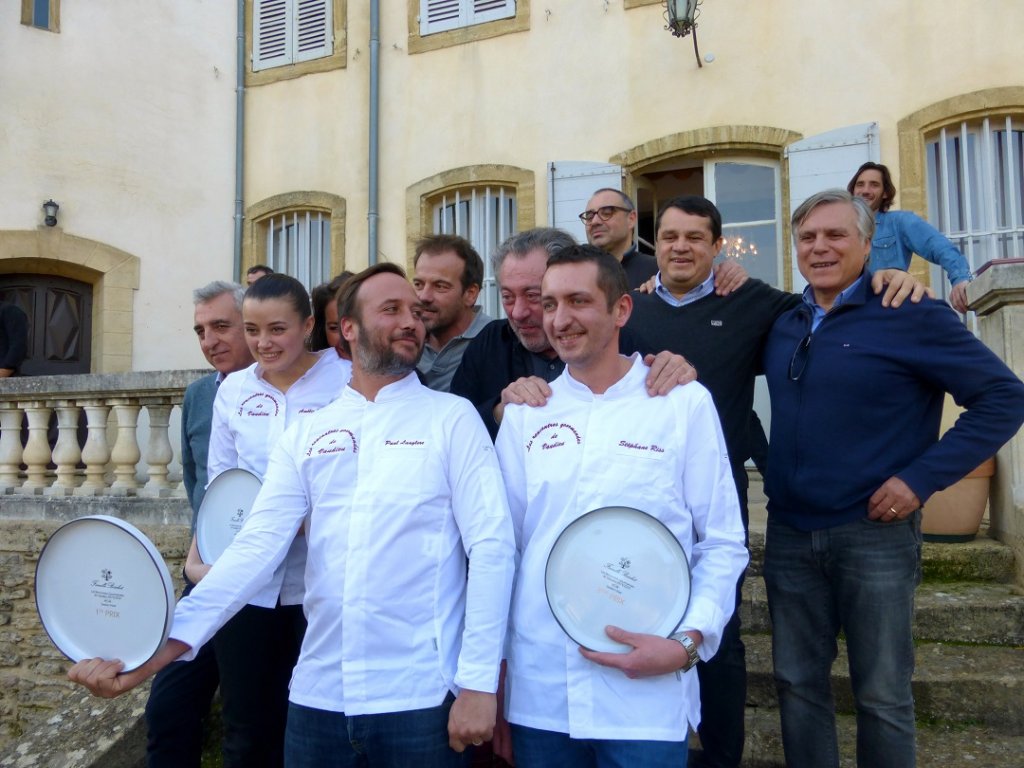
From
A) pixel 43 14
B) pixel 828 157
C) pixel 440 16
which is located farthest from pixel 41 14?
pixel 828 157

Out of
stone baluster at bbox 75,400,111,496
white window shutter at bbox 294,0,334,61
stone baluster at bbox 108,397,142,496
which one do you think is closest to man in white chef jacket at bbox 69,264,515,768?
stone baluster at bbox 108,397,142,496

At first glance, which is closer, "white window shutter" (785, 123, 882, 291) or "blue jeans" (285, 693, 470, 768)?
"blue jeans" (285, 693, 470, 768)

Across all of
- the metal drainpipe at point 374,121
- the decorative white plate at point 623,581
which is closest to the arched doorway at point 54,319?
the metal drainpipe at point 374,121

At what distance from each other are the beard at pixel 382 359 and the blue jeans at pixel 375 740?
0.77m

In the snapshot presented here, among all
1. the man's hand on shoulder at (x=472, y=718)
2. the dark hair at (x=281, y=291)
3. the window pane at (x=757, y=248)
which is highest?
the window pane at (x=757, y=248)

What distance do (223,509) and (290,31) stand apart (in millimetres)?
7859

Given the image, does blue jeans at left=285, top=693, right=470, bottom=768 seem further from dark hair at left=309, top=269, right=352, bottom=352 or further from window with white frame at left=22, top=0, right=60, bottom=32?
window with white frame at left=22, top=0, right=60, bottom=32

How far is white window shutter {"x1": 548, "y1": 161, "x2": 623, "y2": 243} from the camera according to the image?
25.1 feet

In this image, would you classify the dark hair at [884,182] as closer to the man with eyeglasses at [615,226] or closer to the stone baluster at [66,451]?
the man with eyeglasses at [615,226]

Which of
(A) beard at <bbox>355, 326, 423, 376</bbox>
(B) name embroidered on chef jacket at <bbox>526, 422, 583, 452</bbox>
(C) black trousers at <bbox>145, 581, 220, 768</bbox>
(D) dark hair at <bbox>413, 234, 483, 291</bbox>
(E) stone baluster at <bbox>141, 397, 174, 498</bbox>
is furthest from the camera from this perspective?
(E) stone baluster at <bbox>141, 397, 174, 498</bbox>

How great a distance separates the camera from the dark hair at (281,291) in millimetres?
2689

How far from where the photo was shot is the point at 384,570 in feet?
6.60

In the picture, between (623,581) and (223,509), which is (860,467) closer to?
(623,581)

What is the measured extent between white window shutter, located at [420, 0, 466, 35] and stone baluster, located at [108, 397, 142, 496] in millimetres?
4922
